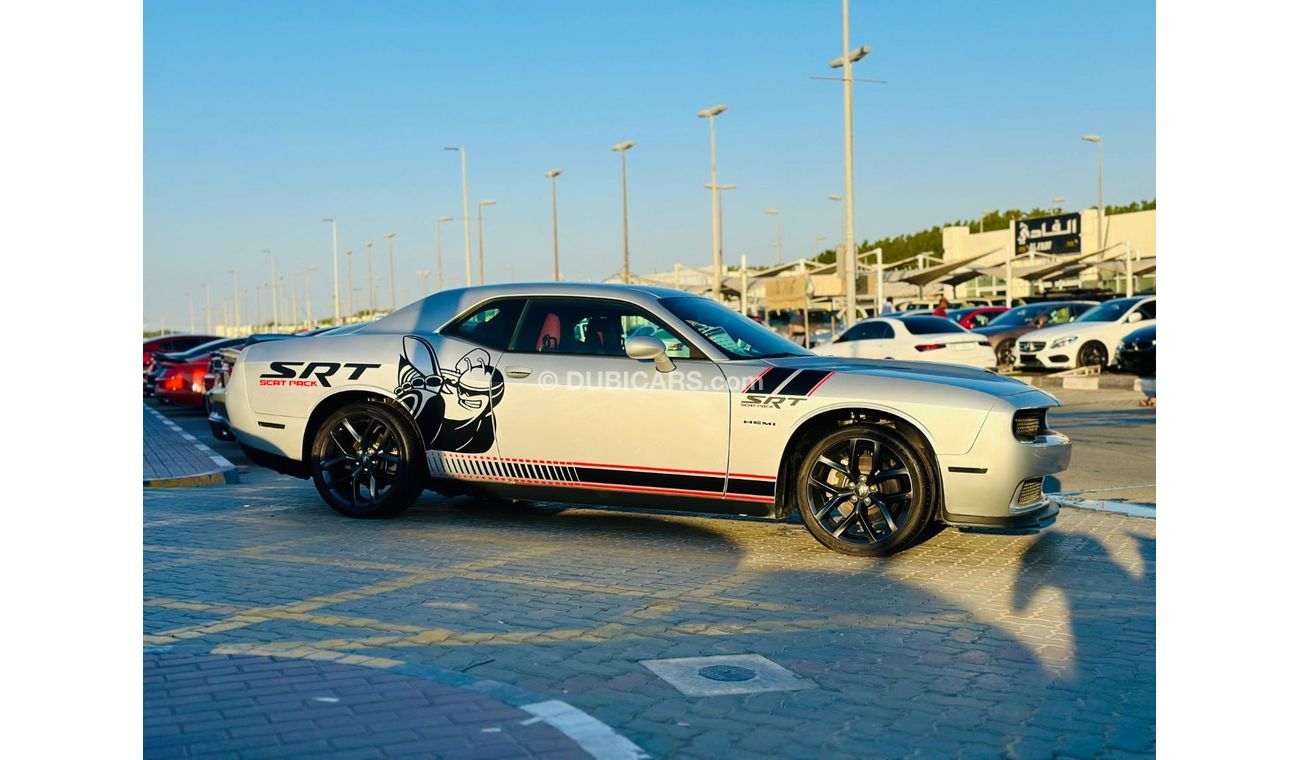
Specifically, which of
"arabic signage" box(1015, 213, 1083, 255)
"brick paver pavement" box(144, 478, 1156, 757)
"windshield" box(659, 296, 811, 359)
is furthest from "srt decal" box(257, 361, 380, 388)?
"arabic signage" box(1015, 213, 1083, 255)

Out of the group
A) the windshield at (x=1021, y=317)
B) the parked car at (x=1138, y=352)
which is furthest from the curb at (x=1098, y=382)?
the windshield at (x=1021, y=317)

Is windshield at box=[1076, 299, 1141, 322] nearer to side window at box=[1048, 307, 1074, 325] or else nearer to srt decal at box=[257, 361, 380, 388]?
side window at box=[1048, 307, 1074, 325]

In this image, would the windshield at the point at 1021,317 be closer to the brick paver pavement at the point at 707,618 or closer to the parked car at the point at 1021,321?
the parked car at the point at 1021,321

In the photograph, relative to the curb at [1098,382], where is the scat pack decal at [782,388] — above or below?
above

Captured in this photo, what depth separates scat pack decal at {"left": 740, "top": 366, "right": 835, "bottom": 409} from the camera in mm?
8008

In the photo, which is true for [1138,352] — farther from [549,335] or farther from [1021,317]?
[549,335]

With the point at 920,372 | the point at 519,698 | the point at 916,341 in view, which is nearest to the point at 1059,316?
the point at 916,341

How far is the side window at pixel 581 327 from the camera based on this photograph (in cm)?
864

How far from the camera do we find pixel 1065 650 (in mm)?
5793

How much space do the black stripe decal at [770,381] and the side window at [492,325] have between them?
1.75m

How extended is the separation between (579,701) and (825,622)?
5.74ft

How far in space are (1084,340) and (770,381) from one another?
19.6 metres
